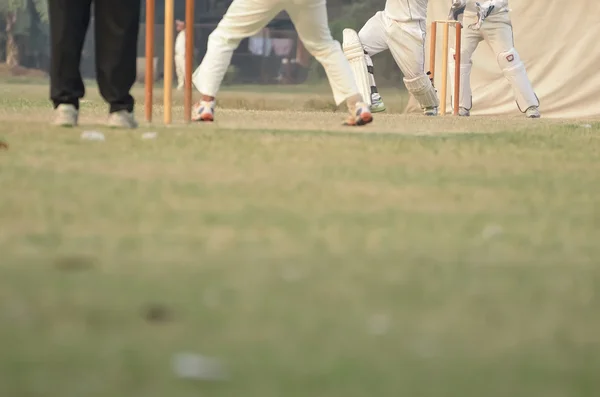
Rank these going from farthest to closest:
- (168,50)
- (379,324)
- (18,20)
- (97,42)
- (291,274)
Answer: (18,20)
(168,50)
(97,42)
(291,274)
(379,324)

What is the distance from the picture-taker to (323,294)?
3.55 metres

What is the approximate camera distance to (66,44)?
8.77 metres

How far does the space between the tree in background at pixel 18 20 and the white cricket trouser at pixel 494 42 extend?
23.1 ft

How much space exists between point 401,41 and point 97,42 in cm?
558

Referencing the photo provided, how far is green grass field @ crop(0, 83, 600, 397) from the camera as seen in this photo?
2793 millimetres

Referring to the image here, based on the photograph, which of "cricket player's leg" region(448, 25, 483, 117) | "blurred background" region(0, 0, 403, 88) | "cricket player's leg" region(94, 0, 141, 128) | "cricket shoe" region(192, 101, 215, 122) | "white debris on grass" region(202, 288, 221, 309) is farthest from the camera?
"blurred background" region(0, 0, 403, 88)

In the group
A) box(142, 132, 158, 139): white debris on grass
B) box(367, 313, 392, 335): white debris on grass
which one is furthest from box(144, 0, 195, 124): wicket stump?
box(367, 313, 392, 335): white debris on grass

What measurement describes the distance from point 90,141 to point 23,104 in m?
5.43

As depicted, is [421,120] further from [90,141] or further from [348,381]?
[348,381]

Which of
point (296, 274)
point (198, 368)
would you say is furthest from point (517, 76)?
point (198, 368)

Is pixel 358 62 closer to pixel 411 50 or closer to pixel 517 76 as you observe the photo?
pixel 411 50

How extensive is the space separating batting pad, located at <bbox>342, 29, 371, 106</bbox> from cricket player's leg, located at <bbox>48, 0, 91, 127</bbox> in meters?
5.25

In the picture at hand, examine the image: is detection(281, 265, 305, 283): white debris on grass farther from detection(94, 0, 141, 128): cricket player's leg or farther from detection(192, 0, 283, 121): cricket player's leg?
detection(192, 0, 283, 121): cricket player's leg

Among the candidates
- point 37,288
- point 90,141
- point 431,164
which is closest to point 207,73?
point 90,141
